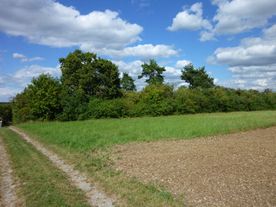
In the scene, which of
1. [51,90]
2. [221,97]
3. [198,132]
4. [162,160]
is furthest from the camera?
[221,97]

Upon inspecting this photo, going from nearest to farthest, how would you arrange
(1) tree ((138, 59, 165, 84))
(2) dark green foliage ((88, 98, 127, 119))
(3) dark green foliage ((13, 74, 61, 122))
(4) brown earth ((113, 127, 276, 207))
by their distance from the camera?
(4) brown earth ((113, 127, 276, 207)), (3) dark green foliage ((13, 74, 61, 122)), (2) dark green foliage ((88, 98, 127, 119)), (1) tree ((138, 59, 165, 84))

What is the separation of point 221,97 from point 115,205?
57.1m

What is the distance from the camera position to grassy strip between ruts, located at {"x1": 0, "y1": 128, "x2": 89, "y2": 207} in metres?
8.71

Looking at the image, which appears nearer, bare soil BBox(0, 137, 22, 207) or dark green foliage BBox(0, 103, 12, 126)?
bare soil BBox(0, 137, 22, 207)

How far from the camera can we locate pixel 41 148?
774 inches

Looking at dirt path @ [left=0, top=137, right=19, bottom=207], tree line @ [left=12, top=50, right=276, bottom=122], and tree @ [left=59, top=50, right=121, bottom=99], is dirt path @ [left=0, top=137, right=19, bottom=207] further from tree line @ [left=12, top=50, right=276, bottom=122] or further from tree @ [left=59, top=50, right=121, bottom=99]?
tree @ [left=59, top=50, right=121, bottom=99]

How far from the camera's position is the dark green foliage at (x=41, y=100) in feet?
157

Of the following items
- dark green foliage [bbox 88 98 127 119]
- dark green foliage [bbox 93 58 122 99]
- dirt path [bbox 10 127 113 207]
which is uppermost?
dark green foliage [bbox 93 58 122 99]

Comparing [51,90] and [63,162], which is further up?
[51,90]

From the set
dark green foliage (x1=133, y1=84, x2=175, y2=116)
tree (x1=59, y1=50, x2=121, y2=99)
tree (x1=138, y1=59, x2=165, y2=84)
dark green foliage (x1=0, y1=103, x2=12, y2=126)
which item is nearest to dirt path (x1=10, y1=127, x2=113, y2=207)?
dark green foliage (x1=133, y1=84, x2=175, y2=116)

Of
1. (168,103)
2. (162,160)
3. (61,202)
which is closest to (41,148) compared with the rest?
(162,160)

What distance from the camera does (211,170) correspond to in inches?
446

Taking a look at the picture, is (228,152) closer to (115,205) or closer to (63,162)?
(63,162)

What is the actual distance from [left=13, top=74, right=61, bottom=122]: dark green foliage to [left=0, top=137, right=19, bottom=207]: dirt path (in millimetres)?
33046
